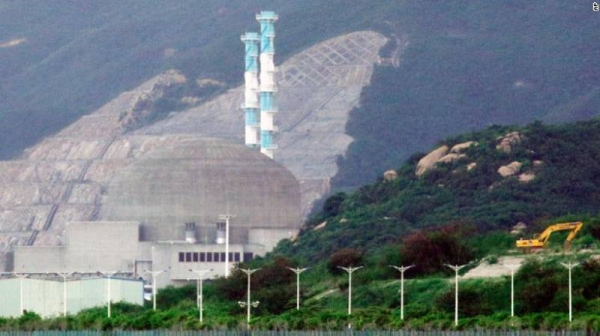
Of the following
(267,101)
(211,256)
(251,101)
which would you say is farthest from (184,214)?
(251,101)

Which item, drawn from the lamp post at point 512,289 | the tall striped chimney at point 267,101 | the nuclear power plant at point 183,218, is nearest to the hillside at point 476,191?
the nuclear power plant at point 183,218

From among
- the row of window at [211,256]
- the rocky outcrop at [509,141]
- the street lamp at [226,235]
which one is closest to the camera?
the street lamp at [226,235]

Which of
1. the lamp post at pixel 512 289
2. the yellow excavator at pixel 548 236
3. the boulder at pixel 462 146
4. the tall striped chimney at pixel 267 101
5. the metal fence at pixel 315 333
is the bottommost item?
the metal fence at pixel 315 333

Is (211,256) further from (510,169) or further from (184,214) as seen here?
(510,169)

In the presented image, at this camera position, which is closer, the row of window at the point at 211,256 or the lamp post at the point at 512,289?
the lamp post at the point at 512,289

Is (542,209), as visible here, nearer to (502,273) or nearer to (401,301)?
(502,273)

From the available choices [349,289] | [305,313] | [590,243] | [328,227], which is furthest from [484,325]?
[328,227]

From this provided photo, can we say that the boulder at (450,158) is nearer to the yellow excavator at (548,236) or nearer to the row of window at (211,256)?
the row of window at (211,256)
